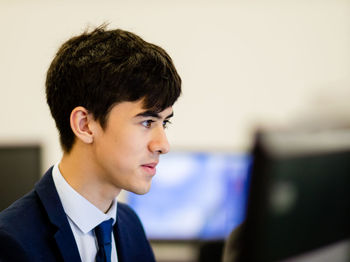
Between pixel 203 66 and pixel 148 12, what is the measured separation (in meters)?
0.41

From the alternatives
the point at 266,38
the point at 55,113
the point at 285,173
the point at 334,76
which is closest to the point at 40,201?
the point at 55,113

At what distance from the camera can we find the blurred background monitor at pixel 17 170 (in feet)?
6.21

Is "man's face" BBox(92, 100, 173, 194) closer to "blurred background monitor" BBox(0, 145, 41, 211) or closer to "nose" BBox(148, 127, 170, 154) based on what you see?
"nose" BBox(148, 127, 170, 154)

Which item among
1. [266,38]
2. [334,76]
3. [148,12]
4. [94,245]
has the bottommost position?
[94,245]

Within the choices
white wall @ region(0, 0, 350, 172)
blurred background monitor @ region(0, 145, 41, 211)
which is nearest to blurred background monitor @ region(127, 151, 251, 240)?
white wall @ region(0, 0, 350, 172)

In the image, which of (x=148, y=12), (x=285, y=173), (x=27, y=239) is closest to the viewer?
(x=285, y=173)

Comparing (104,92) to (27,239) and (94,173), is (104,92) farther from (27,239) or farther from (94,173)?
(27,239)

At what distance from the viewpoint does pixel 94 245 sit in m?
1.06

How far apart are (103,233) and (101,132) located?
0.25 metres

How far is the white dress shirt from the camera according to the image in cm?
104

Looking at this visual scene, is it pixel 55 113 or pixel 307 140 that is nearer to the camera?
pixel 307 140

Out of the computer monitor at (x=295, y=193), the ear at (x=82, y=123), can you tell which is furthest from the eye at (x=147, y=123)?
the computer monitor at (x=295, y=193)

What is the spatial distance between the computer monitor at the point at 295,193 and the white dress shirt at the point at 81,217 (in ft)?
1.91

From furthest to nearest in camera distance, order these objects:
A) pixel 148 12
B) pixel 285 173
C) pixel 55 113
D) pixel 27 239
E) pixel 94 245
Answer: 1. pixel 148 12
2. pixel 55 113
3. pixel 94 245
4. pixel 27 239
5. pixel 285 173
